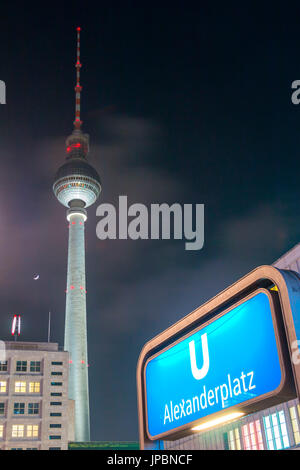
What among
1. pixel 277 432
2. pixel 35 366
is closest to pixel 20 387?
pixel 35 366

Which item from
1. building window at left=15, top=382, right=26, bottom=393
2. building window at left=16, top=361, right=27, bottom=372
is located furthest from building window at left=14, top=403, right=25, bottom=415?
building window at left=16, top=361, right=27, bottom=372

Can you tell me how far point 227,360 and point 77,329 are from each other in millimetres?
134869

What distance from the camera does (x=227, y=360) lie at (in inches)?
228

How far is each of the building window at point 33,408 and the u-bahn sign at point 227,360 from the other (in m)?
105

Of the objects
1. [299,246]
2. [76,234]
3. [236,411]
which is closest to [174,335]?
[236,411]

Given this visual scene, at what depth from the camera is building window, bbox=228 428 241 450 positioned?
5878cm

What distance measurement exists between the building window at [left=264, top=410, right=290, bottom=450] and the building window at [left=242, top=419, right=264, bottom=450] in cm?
134

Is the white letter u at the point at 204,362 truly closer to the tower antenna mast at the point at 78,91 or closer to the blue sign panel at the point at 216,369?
the blue sign panel at the point at 216,369

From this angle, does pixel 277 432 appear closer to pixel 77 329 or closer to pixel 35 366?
pixel 35 366

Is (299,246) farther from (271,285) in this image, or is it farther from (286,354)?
(286,354)

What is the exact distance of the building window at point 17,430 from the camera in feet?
333

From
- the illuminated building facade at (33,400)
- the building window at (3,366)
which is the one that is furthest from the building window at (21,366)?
the building window at (3,366)
